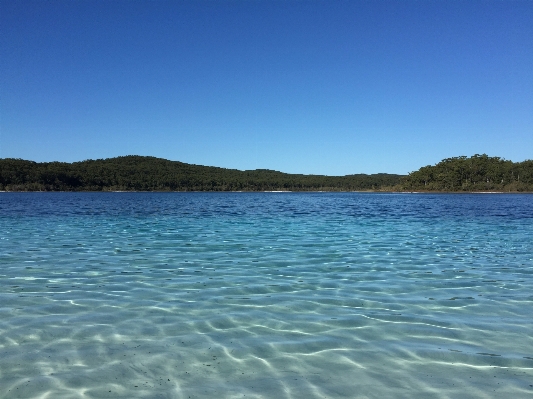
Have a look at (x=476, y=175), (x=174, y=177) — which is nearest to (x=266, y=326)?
(x=476, y=175)

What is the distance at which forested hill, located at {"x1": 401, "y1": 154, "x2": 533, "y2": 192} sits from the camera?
5846 inches

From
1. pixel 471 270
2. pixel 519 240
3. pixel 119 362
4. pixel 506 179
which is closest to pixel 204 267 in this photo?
pixel 119 362

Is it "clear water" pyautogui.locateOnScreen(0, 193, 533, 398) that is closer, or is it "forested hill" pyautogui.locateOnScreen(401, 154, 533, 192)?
"clear water" pyautogui.locateOnScreen(0, 193, 533, 398)

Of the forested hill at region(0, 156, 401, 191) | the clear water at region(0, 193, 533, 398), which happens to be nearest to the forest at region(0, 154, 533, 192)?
the forested hill at region(0, 156, 401, 191)

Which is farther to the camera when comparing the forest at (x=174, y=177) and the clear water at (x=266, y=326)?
the forest at (x=174, y=177)

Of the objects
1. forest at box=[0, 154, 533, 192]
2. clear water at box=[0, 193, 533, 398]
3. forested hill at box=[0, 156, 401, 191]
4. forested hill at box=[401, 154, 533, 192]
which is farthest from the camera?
forested hill at box=[0, 156, 401, 191]

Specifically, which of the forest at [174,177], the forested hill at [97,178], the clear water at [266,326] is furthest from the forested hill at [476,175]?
the clear water at [266,326]

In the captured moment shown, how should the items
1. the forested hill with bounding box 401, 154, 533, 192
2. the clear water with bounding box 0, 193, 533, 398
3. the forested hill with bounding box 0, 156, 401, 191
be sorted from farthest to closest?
1. the forested hill with bounding box 0, 156, 401, 191
2. the forested hill with bounding box 401, 154, 533, 192
3. the clear water with bounding box 0, 193, 533, 398

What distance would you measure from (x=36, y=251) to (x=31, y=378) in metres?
9.50

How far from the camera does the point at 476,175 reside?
15562cm

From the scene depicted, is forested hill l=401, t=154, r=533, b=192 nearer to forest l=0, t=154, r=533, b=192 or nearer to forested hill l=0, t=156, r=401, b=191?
forest l=0, t=154, r=533, b=192

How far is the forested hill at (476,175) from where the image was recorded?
148 m

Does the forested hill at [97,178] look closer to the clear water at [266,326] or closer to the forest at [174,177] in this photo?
the forest at [174,177]

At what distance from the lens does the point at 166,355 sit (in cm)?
454
